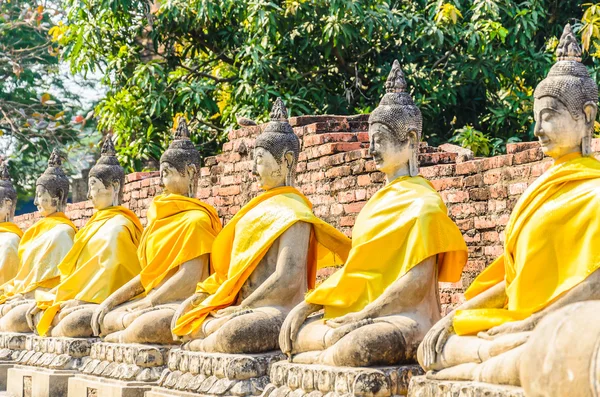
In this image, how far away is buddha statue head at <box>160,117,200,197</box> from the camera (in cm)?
844

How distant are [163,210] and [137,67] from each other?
417 centimetres

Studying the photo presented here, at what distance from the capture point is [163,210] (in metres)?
8.29

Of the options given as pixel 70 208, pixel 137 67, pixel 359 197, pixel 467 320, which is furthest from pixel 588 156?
pixel 70 208

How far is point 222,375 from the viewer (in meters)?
6.81

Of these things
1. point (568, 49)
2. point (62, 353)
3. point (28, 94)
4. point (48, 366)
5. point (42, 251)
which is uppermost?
point (28, 94)

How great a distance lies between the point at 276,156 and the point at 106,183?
257 cm

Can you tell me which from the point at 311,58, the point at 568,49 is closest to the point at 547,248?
the point at 568,49

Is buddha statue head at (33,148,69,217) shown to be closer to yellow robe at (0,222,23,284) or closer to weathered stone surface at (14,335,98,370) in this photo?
yellow robe at (0,222,23,284)

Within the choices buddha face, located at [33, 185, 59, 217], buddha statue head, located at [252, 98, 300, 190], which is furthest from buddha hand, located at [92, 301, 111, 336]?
buddha face, located at [33, 185, 59, 217]

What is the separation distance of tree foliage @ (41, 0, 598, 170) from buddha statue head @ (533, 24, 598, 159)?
5.13 meters

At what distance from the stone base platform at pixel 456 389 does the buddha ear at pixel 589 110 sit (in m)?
1.37

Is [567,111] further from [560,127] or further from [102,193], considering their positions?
[102,193]

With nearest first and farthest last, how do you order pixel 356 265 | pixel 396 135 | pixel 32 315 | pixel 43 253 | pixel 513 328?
pixel 513 328 → pixel 356 265 → pixel 396 135 → pixel 32 315 → pixel 43 253

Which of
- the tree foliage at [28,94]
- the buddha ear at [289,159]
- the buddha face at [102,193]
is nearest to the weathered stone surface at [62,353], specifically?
the buddha face at [102,193]
